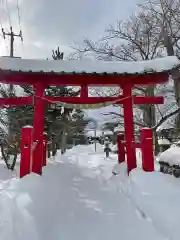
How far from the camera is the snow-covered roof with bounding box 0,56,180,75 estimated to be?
853cm

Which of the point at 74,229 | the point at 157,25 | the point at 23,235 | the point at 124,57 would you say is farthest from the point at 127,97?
the point at 124,57

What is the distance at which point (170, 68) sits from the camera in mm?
8477

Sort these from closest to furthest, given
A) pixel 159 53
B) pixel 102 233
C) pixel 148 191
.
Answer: pixel 102 233 → pixel 148 191 → pixel 159 53

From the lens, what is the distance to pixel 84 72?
8602 millimetres

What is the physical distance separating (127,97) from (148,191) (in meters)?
3.88

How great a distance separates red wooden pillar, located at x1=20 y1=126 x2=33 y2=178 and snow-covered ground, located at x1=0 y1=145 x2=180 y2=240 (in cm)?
70

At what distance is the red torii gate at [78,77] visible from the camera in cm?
859

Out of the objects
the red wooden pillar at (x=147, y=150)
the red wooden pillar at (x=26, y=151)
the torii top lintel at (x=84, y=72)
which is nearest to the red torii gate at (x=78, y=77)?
the torii top lintel at (x=84, y=72)

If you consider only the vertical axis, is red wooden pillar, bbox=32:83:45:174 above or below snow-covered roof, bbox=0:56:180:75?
below

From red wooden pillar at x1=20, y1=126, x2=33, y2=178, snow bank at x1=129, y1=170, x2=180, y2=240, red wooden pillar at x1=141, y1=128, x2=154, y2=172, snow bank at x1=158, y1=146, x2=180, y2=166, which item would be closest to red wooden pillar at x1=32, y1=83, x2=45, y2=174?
red wooden pillar at x1=20, y1=126, x2=33, y2=178

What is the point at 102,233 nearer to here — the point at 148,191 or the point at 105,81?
the point at 148,191

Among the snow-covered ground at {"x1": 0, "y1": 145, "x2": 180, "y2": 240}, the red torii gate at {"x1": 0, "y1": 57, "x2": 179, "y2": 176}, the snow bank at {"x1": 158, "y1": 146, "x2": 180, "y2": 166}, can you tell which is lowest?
the snow-covered ground at {"x1": 0, "y1": 145, "x2": 180, "y2": 240}

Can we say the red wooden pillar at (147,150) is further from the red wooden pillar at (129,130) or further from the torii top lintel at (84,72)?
the torii top lintel at (84,72)

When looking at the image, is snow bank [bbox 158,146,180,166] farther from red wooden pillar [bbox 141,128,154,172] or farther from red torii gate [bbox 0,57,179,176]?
red torii gate [bbox 0,57,179,176]
